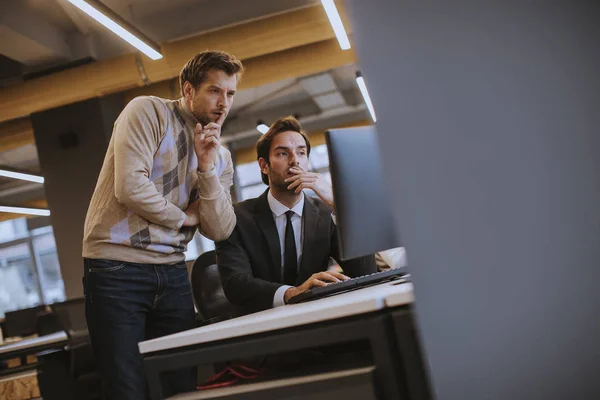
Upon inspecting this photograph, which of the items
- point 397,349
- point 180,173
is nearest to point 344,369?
point 397,349

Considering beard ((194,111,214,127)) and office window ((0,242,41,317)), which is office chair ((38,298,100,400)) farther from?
office window ((0,242,41,317))

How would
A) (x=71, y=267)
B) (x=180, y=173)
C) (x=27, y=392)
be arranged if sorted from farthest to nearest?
(x=71, y=267)
(x=27, y=392)
(x=180, y=173)

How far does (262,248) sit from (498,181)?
4.86ft

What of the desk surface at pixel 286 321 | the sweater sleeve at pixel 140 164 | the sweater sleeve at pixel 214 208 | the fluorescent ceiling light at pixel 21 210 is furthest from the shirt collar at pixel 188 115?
the fluorescent ceiling light at pixel 21 210

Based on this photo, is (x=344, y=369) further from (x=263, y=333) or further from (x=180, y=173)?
(x=180, y=173)

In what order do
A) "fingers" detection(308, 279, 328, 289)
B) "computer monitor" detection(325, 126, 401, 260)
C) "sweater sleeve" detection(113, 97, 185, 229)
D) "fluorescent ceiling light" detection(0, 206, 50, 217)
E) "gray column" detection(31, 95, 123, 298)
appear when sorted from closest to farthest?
"computer monitor" detection(325, 126, 401, 260) < "fingers" detection(308, 279, 328, 289) < "sweater sleeve" detection(113, 97, 185, 229) < "gray column" detection(31, 95, 123, 298) < "fluorescent ceiling light" detection(0, 206, 50, 217)

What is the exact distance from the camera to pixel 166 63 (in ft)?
22.9

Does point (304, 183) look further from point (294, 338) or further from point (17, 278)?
point (17, 278)

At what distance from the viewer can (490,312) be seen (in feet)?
2.50

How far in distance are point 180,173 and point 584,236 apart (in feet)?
5.00

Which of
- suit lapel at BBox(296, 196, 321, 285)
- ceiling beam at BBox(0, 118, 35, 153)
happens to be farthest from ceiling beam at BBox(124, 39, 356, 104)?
suit lapel at BBox(296, 196, 321, 285)

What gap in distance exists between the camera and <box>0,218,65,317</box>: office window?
48.4 ft

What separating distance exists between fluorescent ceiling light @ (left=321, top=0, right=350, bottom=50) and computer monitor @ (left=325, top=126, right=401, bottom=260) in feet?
11.7

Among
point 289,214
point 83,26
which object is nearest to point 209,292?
point 289,214
